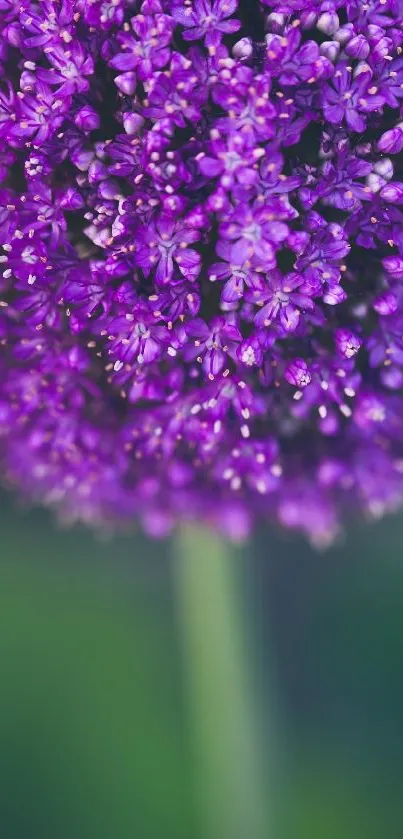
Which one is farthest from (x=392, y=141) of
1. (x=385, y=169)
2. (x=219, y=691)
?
(x=219, y=691)

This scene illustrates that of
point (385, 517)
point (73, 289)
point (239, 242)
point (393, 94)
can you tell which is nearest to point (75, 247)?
point (73, 289)

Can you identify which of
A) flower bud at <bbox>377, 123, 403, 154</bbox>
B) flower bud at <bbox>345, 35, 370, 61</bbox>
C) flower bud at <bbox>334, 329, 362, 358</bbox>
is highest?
flower bud at <bbox>345, 35, 370, 61</bbox>

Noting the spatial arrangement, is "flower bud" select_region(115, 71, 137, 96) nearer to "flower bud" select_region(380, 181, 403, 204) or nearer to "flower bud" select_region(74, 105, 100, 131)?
"flower bud" select_region(74, 105, 100, 131)

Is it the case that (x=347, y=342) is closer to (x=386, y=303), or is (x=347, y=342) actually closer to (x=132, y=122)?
(x=386, y=303)

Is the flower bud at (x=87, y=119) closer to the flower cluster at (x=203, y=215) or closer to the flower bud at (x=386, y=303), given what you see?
the flower cluster at (x=203, y=215)

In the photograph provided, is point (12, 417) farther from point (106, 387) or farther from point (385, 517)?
point (385, 517)

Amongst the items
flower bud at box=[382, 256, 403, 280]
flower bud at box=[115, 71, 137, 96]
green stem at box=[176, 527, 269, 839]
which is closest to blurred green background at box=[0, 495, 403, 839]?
green stem at box=[176, 527, 269, 839]

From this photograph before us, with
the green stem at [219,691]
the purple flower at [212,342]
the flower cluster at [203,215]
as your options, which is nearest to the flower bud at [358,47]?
the flower cluster at [203,215]

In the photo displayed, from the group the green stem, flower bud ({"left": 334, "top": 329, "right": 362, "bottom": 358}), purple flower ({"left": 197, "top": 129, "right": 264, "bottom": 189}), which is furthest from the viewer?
the green stem
